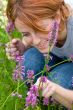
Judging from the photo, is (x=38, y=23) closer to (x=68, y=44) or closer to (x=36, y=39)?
(x=36, y=39)

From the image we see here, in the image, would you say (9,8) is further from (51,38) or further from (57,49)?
(51,38)

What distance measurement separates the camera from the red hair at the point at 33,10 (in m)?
2.29

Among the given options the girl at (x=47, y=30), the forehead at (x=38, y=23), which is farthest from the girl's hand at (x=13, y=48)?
the forehead at (x=38, y=23)

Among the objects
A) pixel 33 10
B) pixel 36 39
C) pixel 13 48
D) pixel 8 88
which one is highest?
pixel 33 10

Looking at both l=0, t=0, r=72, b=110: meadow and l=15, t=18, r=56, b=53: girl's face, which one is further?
→ l=0, t=0, r=72, b=110: meadow

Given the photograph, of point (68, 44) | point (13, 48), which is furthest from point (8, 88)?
point (68, 44)

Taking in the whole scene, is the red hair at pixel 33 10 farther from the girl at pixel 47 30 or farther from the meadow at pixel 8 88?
the meadow at pixel 8 88

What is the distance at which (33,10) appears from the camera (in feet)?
7.60

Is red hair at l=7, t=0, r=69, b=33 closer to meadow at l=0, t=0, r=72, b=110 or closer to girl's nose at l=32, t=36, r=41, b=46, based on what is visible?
girl's nose at l=32, t=36, r=41, b=46

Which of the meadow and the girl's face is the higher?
the girl's face

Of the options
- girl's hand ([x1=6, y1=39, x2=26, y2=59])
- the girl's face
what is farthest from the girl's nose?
girl's hand ([x1=6, y1=39, x2=26, y2=59])

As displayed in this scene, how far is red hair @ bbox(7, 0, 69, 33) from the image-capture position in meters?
2.29

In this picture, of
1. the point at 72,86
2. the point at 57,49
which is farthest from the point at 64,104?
the point at 57,49

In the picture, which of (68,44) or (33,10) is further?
(68,44)
